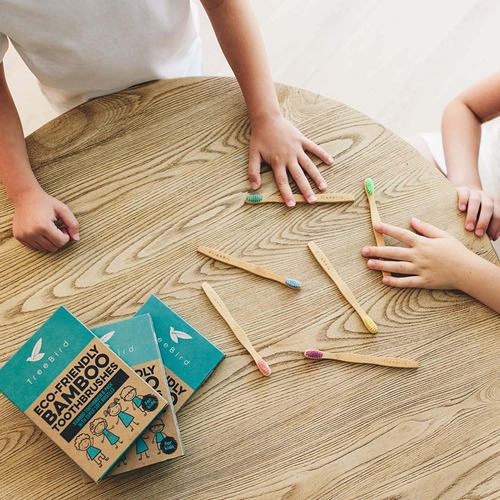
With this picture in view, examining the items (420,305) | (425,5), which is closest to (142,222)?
(420,305)

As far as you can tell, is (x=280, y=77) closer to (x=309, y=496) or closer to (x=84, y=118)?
(x=84, y=118)

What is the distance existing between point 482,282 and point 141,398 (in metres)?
0.50

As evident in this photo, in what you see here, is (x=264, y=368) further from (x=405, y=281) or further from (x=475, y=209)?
(x=475, y=209)

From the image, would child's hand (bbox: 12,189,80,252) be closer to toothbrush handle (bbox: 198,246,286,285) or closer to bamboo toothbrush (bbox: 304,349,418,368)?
toothbrush handle (bbox: 198,246,286,285)

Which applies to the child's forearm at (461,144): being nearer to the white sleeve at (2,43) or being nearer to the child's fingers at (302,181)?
the child's fingers at (302,181)

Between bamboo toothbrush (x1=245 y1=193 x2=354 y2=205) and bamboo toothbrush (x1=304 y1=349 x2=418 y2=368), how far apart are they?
0.23 metres

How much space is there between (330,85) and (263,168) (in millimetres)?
890

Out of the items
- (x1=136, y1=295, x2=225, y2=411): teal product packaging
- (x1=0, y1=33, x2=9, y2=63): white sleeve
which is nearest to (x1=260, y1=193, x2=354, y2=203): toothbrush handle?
(x1=136, y1=295, x2=225, y2=411): teal product packaging

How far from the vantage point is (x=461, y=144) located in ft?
2.89

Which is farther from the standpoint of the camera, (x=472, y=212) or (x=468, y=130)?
(x=468, y=130)

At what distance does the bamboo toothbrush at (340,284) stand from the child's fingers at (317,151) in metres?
0.14

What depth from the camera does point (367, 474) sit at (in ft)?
2.00

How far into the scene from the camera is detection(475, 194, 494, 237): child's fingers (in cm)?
71

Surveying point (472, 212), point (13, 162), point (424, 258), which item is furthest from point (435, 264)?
point (13, 162)
